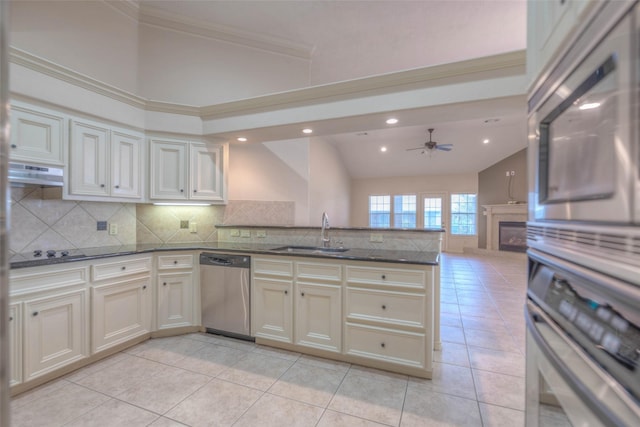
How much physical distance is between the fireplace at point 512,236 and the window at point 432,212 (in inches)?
67.5

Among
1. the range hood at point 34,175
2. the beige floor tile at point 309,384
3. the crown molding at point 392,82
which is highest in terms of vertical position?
the crown molding at point 392,82

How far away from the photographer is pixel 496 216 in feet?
27.0

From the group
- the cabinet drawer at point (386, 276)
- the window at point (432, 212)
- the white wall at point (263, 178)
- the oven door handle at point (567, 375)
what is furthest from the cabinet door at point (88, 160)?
the window at point (432, 212)

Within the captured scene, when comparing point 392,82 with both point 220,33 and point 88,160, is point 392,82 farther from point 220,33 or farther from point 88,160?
point 88,160

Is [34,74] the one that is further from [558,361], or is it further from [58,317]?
[558,361]

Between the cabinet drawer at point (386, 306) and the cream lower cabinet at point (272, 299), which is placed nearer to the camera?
the cabinet drawer at point (386, 306)

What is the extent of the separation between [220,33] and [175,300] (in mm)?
3333

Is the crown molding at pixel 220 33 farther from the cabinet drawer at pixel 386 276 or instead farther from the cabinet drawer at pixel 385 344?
the cabinet drawer at pixel 385 344

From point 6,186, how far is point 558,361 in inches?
44.9

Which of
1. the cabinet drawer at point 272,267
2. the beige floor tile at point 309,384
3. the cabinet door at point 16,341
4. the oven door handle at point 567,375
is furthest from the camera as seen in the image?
the cabinet drawer at point 272,267

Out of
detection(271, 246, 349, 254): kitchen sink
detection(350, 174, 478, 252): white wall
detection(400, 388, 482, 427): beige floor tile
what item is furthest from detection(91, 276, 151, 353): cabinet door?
detection(350, 174, 478, 252): white wall

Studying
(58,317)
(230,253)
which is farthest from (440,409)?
(58,317)

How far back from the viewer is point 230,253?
2766 millimetres

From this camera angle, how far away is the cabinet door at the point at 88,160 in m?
2.39
